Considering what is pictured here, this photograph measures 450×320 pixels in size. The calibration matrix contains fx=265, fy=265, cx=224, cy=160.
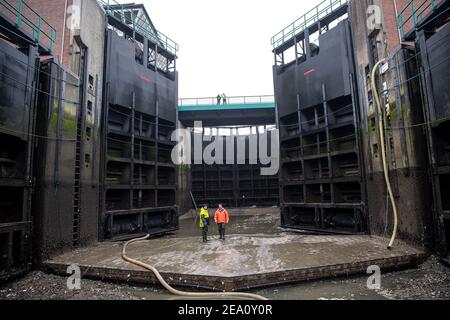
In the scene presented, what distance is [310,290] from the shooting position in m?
5.96

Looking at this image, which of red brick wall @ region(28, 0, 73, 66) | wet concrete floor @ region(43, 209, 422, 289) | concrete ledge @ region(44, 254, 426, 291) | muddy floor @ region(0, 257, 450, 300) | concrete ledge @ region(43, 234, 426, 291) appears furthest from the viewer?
red brick wall @ region(28, 0, 73, 66)

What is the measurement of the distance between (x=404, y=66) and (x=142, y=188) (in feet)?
37.7

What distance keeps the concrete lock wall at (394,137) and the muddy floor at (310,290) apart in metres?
1.86

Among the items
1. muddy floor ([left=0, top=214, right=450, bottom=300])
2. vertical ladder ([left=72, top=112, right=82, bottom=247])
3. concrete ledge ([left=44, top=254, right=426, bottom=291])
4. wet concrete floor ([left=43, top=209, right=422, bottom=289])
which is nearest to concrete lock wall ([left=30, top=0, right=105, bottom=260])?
vertical ladder ([left=72, top=112, right=82, bottom=247])

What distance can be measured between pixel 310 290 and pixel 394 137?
19.9 feet

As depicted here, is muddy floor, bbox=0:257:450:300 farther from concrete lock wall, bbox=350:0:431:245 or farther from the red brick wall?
the red brick wall

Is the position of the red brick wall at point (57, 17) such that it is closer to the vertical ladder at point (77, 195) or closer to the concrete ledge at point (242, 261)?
the vertical ladder at point (77, 195)

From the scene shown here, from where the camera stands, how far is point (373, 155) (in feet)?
33.5

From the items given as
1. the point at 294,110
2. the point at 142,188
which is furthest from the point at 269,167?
the point at 142,188

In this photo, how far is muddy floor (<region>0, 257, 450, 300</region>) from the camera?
18.4ft

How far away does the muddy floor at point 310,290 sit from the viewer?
221 inches

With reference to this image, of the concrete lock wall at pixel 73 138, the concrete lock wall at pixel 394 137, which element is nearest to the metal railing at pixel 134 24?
the concrete lock wall at pixel 73 138

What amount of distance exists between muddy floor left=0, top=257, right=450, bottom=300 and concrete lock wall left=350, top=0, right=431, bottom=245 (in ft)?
6.10

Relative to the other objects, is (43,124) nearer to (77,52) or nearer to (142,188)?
(77,52)
